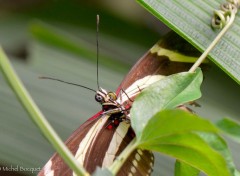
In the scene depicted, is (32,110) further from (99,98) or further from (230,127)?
(99,98)

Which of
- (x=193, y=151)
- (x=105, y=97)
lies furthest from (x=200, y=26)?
(x=193, y=151)

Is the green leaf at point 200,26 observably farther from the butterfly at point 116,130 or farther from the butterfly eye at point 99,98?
the butterfly eye at point 99,98

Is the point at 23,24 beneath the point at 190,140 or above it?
beneath

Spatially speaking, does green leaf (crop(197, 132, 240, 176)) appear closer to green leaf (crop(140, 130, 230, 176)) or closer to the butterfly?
green leaf (crop(140, 130, 230, 176))

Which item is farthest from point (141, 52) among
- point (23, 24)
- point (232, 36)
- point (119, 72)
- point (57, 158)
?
point (57, 158)

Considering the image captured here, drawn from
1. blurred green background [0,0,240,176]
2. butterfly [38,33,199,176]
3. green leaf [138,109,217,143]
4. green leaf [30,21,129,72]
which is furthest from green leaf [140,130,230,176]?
green leaf [30,21,129,72]

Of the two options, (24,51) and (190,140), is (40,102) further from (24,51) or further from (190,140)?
(190,140)
